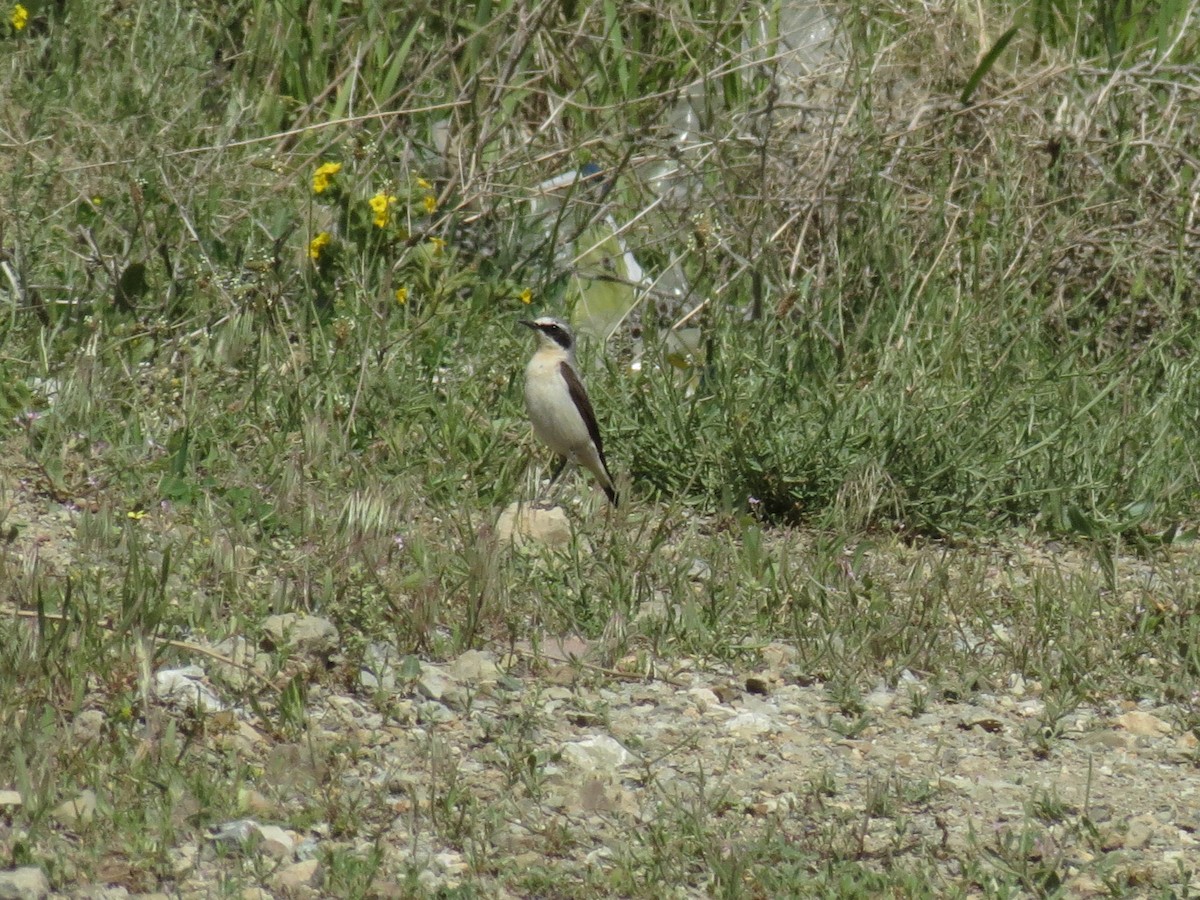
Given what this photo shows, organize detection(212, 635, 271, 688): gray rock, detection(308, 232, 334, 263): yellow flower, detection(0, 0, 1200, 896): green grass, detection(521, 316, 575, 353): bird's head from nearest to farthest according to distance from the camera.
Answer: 1. detection(0, 0, 1200, 896): green grass
2. detection(212, 635, 271, 688): gray rock
3. detection(521, 316, 575, 353): bird's head
4. detection(308, 232, 334, 263): yellow flower

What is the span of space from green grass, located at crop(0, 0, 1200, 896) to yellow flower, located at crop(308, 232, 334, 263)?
0.35 ft

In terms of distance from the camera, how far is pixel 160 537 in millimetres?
5309

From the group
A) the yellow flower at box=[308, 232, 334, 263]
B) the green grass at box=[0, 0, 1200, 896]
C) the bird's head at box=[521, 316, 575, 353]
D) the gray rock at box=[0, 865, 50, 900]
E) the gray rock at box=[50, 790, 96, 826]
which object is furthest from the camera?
the yellow flower at box=[308, 232, 334, 263]

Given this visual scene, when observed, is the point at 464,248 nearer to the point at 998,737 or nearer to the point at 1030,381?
the point at 1030,381

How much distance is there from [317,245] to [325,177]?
36 cm

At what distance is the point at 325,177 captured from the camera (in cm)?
740

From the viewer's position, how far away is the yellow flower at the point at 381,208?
735cm

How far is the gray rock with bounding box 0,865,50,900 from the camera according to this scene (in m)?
3.28

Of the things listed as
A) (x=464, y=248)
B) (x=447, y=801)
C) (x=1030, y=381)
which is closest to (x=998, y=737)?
(x=447, y=801)

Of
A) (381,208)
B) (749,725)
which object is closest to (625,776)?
(749,725)

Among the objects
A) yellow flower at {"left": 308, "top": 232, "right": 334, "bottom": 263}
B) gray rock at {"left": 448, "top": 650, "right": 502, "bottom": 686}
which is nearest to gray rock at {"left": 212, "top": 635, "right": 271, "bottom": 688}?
gray rock at {"left": 448, "top": 650, "right": 502, "bottom": 686}

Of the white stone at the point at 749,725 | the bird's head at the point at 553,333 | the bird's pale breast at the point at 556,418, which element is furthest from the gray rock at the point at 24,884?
the bird's head at the point at 553,333

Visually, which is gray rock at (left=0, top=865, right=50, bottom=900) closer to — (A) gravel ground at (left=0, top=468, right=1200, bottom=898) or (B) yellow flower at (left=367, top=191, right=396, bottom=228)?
(A) gravel ground at (left=0, top=468, right=1200, bottom=898)

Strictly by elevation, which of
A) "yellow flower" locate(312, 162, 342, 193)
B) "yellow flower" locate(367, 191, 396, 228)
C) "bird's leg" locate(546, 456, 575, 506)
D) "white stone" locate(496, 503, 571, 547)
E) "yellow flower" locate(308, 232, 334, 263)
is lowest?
"bird's leg" locate(546, 456, 575, 506)
